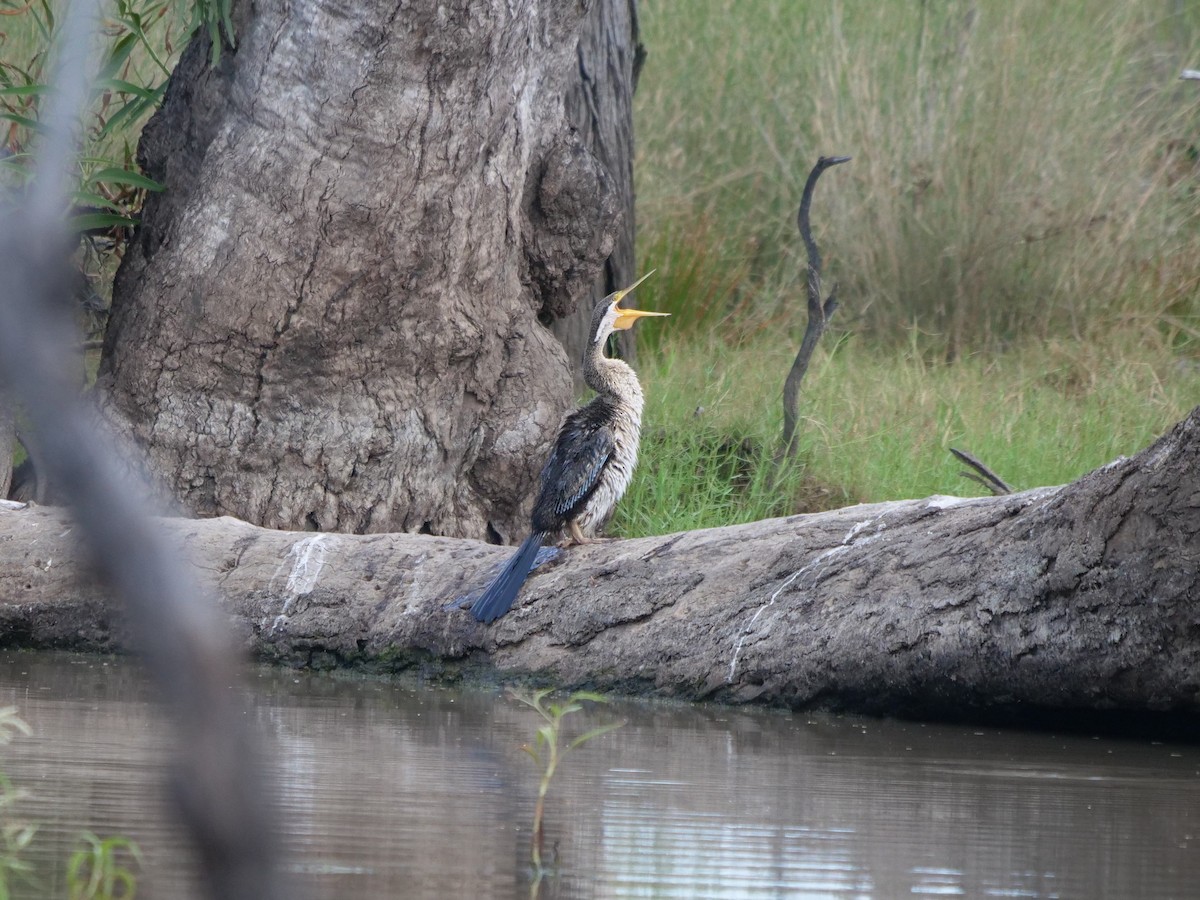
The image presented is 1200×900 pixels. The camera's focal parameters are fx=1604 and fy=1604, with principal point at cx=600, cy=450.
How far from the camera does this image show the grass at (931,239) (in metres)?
8.16

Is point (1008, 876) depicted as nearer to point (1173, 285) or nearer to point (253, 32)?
point (253, 32)

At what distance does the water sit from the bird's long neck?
5.59 feet

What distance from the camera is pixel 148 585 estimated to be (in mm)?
951

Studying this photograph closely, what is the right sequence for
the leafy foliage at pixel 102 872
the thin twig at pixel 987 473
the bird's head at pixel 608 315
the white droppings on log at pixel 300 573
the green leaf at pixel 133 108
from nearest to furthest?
the leafy foliage at pixel 102 872 → the white droppings on log at pixel 300 573 → the thin twig at pixel 987 473 → the green leaf at pixel 133 108 → the bird's head at pixel 608 315

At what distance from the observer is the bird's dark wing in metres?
5.55

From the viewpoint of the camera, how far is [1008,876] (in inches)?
113

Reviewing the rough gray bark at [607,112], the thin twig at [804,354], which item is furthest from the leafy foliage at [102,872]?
the rough gray bark at [607,112]

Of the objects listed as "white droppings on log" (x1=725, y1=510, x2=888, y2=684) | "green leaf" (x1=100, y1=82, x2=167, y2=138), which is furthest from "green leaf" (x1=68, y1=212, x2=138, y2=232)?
"white droppings on log" (x1=725, y1=510, x2=888, y2=684)

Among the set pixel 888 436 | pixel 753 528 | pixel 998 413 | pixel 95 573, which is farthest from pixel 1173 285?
pixel 95 573

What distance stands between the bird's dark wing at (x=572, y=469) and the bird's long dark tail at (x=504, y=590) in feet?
1.02

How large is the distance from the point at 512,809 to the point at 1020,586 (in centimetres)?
173

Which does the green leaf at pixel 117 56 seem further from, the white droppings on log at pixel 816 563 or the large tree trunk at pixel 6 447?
the white droppings on log at pixel 816 563

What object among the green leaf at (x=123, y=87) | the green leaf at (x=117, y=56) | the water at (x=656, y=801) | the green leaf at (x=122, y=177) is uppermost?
the green leaf at (x=117, y=56)

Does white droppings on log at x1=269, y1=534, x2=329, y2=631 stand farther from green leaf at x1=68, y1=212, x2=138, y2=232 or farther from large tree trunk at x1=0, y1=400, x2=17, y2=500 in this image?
green leaf at x1=68, y1=212, x2=138, y2=232
